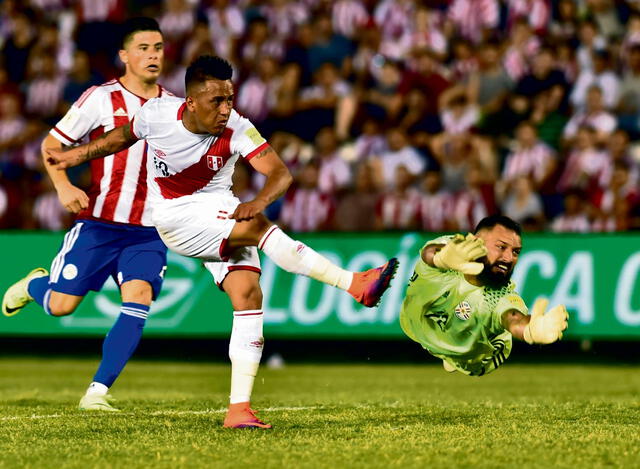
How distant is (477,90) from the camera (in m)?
15.9

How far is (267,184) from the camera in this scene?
6484 millimetres

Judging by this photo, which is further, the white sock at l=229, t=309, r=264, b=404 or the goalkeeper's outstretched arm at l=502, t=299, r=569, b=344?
the white sock at l=229, t=309, r=264, b=404

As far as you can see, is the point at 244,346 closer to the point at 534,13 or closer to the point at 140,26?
the point at 140,26

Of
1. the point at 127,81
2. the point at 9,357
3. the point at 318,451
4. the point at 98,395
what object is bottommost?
the point at 9,357

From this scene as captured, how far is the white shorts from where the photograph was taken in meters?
6.65

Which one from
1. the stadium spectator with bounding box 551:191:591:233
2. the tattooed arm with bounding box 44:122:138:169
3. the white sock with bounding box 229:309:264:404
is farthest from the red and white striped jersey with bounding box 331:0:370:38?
the white sock with bounding box 229:309:264:404

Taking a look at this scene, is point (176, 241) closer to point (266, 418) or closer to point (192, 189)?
point (192, 189)

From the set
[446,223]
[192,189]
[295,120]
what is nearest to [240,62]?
[295,120]

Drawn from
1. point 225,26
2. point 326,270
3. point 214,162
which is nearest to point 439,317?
point 326,270

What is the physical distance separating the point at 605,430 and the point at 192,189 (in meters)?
2.72

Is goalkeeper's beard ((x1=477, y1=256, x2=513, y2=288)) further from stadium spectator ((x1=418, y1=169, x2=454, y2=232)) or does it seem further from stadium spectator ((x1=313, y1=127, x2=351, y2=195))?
stadium spectator ((x1=313, y1=127, x2=351, y2=195))

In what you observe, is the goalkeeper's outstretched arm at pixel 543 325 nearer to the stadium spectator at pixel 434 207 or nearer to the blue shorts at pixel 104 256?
the blue shorts at pixel 104 256

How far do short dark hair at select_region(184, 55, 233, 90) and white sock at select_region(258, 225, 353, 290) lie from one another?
0.91m

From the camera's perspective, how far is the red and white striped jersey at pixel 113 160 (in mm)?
8055
